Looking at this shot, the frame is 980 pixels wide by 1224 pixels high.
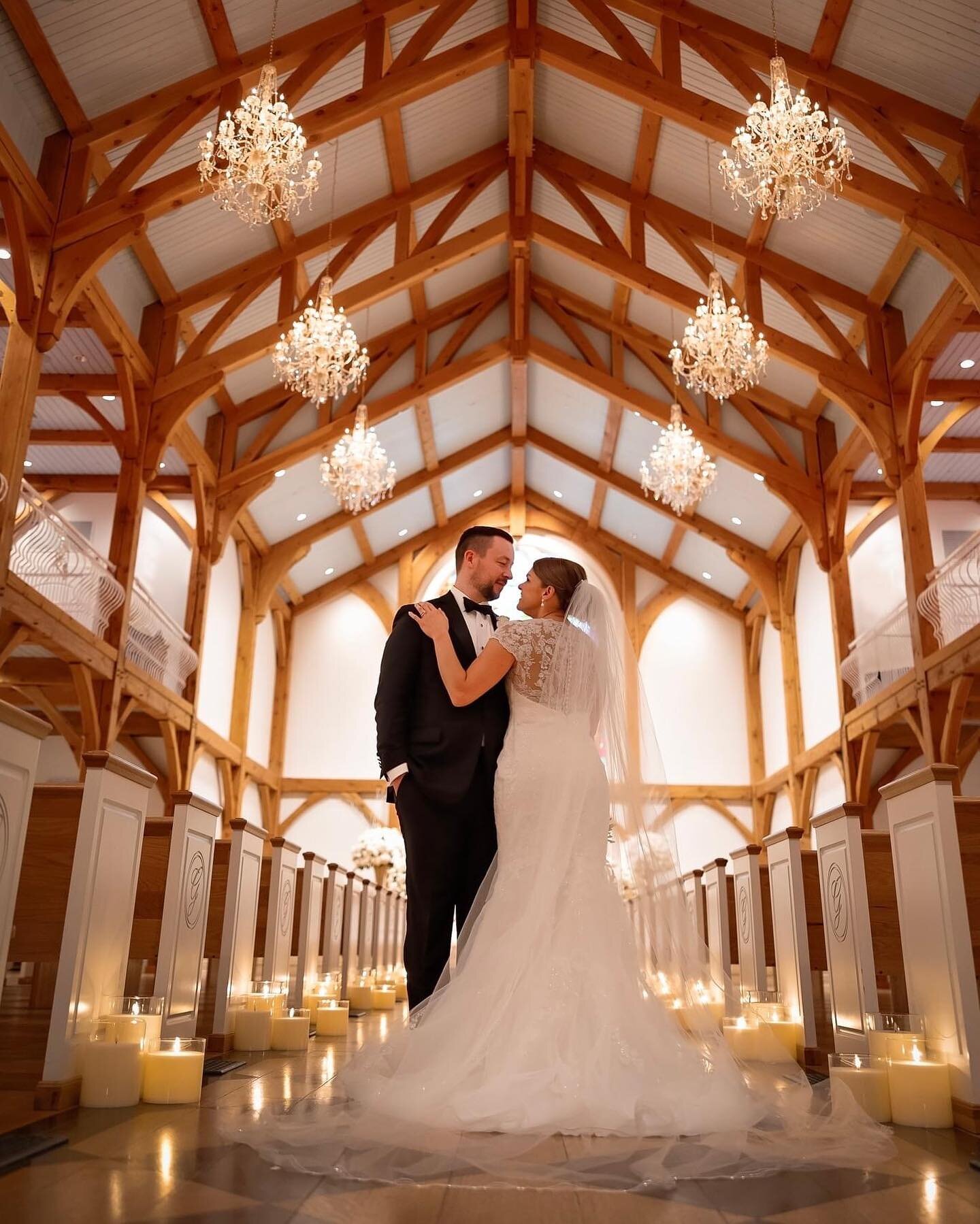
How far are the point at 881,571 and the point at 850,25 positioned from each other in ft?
24.8

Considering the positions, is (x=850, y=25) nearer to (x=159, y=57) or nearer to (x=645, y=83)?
(x=645, y=83)

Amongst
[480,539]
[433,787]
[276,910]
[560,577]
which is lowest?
[276,910]

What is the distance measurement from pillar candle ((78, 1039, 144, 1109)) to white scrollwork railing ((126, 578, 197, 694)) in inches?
327

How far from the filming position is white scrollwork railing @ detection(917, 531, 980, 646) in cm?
977

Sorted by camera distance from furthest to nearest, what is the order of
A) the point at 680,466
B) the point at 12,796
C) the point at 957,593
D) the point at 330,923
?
the point at 680,466, the point at 957,593, the point at 330,923, the point at 12,796

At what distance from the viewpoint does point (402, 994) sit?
872 cm

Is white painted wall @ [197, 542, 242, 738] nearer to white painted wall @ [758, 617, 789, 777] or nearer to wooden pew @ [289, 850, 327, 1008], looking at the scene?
wooden pew @ [289, 850, 327, 1008]

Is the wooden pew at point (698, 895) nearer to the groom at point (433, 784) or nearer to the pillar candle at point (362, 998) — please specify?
the pillar candle at point (362, 998)

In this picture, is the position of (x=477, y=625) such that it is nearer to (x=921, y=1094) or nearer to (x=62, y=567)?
(x=921, y=1094)

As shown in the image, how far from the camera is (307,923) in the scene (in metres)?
5.62

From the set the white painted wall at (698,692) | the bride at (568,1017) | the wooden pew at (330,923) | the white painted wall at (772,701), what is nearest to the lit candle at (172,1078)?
the bride at (568,1017)

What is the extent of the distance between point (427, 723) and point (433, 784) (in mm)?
186

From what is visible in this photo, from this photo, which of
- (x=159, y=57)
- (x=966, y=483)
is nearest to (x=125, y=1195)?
(x=159, y=57)

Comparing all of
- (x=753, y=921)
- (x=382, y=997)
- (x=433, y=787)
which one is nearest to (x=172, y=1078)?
(x=433, y=787)
